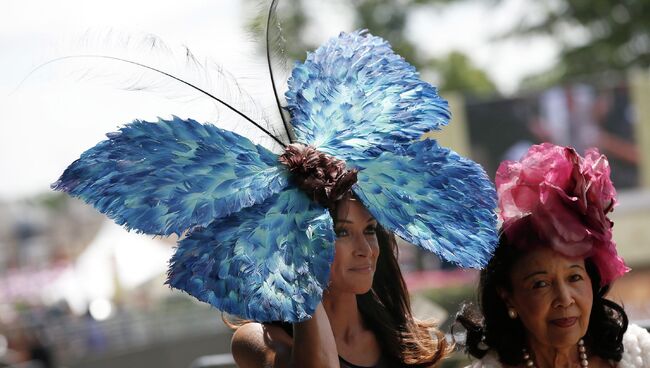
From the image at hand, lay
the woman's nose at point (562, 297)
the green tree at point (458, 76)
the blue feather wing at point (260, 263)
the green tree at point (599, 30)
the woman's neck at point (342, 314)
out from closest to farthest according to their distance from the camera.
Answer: the blue feather wing at point (260, 263)
the woman's neck at point (342, 314)
the woman's nose at point (562, 297)
the green tree at point (599, 30)
the green tree at point (458, 76)

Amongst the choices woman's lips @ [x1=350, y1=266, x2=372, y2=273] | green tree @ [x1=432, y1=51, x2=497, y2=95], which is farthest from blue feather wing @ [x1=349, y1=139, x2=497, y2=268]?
green tree @ [x1=432, y1=51, x2=497, y2=95]

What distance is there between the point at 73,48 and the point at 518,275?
1250mm

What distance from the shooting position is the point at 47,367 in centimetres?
1091

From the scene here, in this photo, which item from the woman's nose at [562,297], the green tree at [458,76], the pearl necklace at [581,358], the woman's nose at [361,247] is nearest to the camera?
the woman's nose at [361,247]

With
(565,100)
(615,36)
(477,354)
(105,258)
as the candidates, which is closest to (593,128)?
(565,100)

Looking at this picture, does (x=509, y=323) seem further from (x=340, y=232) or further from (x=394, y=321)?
(x=340, y=232)

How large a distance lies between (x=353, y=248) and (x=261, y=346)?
307mm

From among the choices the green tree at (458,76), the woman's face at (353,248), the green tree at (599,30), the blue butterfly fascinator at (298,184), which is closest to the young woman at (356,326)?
the woman's face at (353,248)

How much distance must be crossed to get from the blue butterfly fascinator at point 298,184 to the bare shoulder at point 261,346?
0.95 feet

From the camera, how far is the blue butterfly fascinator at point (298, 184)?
2.04 m

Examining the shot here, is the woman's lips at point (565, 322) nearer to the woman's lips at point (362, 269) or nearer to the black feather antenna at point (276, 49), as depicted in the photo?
the woman's lips at point (362, 269)

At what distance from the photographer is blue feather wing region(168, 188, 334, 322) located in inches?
79.1

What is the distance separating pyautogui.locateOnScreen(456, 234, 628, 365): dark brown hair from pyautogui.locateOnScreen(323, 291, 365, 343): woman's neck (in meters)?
0.42

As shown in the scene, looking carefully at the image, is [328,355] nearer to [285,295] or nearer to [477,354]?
[285,295]
